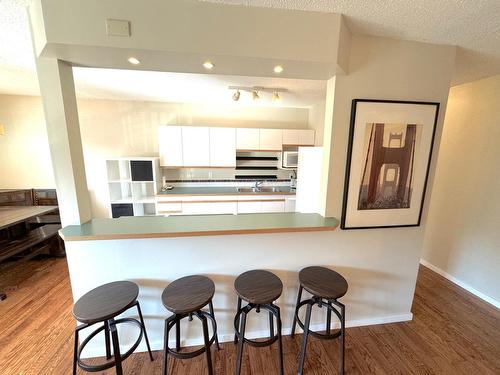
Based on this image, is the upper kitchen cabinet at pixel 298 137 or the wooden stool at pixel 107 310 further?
the upper kitchen cabinet at pixel 298 137

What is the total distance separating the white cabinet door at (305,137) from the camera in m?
3.90

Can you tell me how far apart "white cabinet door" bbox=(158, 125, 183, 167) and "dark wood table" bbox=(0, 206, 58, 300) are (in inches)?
66.3

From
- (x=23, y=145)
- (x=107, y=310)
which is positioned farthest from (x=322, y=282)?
(x=23, y=145)

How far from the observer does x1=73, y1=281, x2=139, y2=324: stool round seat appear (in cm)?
118

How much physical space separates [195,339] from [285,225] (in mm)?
1218

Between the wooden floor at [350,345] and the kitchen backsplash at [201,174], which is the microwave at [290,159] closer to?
the kitchen backsplash at [201,174]

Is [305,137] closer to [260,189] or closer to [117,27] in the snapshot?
[260,189]

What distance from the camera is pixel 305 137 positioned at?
154 inches

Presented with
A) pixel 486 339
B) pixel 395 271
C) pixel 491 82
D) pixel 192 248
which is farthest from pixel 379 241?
pixel 491 82

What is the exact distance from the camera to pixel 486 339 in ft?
5.83

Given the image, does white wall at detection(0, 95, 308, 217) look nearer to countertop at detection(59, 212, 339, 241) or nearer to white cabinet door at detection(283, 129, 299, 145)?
white cabinet door at detection(283, 129, 299, 145)

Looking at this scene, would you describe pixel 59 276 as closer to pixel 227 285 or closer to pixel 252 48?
pixel 227 285

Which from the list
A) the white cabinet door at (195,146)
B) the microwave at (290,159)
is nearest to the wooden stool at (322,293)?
the microwave at (290,159)

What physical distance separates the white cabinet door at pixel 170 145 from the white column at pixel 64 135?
2.17m
